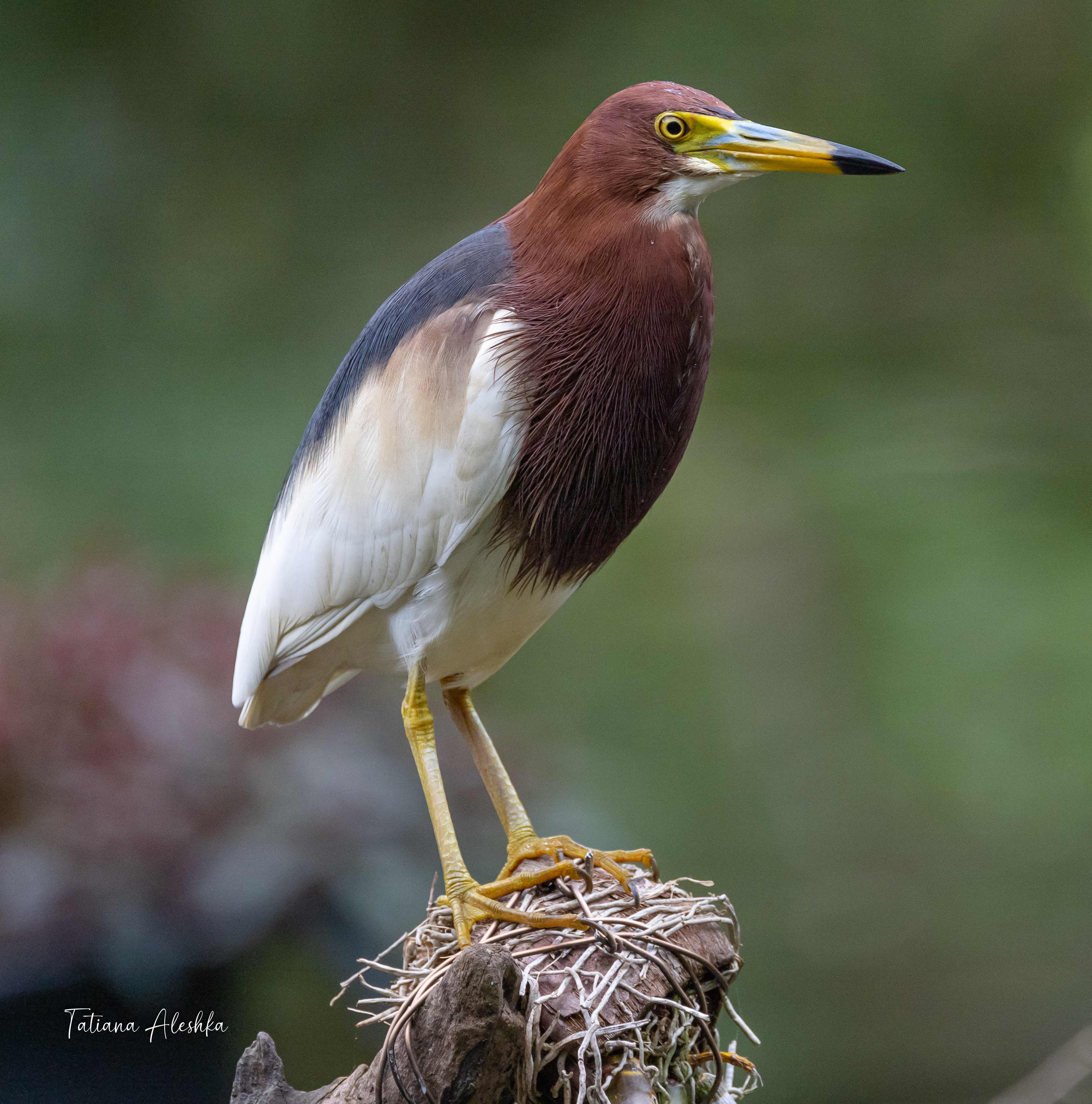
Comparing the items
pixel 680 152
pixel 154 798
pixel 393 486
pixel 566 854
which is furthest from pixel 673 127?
pixel 154 798

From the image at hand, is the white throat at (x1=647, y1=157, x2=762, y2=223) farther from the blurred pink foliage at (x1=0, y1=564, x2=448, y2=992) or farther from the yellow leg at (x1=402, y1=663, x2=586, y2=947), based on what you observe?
the blurred pink foliage at (x1=0, y1=564, x2=448, y2=992)

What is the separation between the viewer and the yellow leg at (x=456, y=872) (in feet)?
3.07

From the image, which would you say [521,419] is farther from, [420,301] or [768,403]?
[768,403]

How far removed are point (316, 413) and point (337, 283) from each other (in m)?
1.01

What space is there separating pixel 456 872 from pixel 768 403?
1.40 meters

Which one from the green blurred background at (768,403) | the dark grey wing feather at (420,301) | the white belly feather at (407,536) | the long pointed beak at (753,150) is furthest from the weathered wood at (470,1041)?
the green blurred background at (768,403)

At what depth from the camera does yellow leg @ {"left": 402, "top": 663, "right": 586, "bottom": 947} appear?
3.07 ft

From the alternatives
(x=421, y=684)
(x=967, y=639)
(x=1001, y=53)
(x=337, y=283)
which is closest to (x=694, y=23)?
(x=1001, y=53)

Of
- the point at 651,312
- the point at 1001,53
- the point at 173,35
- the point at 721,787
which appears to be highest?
the point at 173,35

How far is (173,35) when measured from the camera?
2.00 meters

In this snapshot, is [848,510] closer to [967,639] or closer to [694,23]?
[967,639]

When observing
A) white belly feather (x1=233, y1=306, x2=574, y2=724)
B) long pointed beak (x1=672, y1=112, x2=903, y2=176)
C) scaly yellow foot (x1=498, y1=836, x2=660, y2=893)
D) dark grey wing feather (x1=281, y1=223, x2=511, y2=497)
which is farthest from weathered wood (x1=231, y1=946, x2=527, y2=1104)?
long pointed beak (x1=672, y1=112, x2=903, y2=176)

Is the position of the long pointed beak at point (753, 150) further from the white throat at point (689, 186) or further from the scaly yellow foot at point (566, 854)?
the scaly yellow foot at point (566, 854)

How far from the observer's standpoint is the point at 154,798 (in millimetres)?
1493
